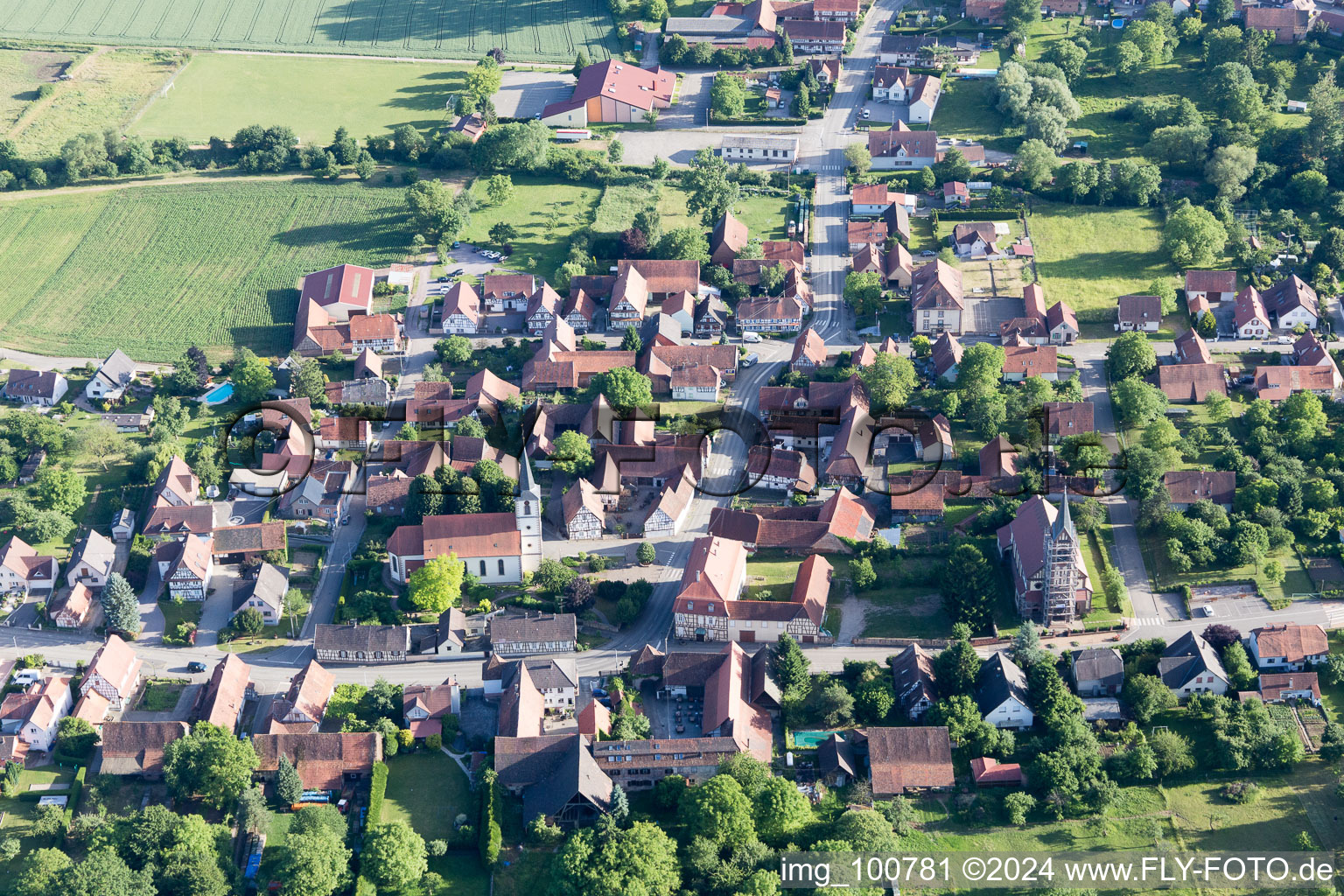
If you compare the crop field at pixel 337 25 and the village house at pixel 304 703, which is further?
the crop field at pixel 337 25

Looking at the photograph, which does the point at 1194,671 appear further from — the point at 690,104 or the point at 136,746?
the point at 690,104

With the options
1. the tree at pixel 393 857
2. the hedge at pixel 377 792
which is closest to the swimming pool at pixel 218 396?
the hedge at pixel 377 792

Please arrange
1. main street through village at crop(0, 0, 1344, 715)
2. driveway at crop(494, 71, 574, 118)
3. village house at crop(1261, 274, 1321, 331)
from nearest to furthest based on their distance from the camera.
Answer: main street through village at crop(0, 0, 1344, 715) < village house at crop(1261, 274, 1321, 331) < driveway at crop(494, 71, 574, 118)

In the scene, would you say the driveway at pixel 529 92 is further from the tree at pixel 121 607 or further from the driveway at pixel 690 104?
the tree at pixel 121 607

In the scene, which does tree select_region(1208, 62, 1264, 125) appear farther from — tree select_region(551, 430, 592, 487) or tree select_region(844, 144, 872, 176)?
tree select_region(551, 430, 592, 487)

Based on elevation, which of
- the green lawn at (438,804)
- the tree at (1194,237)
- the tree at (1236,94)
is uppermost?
the tree at (1236,94)

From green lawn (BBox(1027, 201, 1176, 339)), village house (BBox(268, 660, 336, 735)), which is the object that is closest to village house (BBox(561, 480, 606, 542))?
village house (BBox(268, 660, 336, 735))

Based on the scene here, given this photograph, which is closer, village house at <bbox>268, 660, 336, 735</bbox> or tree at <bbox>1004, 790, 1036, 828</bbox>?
tree at <bbox>1004, 790, 1036, 828</bbox>
